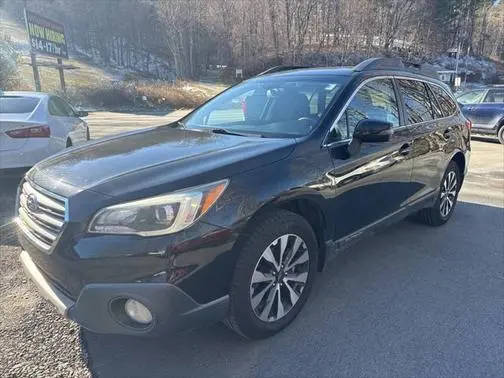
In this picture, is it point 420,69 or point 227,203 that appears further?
point 420,69

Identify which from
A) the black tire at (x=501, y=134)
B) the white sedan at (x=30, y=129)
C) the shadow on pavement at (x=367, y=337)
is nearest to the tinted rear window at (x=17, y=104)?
the white sedan at (x=30, y=129)

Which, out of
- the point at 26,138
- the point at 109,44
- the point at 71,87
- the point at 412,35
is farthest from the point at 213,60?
the point at 26,138

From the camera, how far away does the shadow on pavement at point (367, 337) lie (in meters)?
2.61

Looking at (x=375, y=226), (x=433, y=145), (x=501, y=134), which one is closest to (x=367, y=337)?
(x=375, y=226)

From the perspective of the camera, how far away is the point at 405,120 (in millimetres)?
4027

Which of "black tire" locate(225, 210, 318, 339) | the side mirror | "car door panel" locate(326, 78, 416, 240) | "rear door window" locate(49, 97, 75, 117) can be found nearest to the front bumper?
"black tire" locate(225, 210, 318, 339)

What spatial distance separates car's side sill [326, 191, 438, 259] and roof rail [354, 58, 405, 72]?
1.33 meters

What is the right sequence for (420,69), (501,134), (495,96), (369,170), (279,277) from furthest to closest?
1. (495,96)
2. (501,134)
3. (420,69)
4. (369,170)
5. (279,277)

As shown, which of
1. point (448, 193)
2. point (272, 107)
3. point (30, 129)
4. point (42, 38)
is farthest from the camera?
point (42, 38)

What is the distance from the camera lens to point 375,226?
375 cm

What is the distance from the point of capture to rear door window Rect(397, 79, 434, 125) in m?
4.12

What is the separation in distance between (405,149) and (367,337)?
1.80 metres

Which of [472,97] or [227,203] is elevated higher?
[227,203]

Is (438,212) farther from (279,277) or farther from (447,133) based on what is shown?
(279,277)
